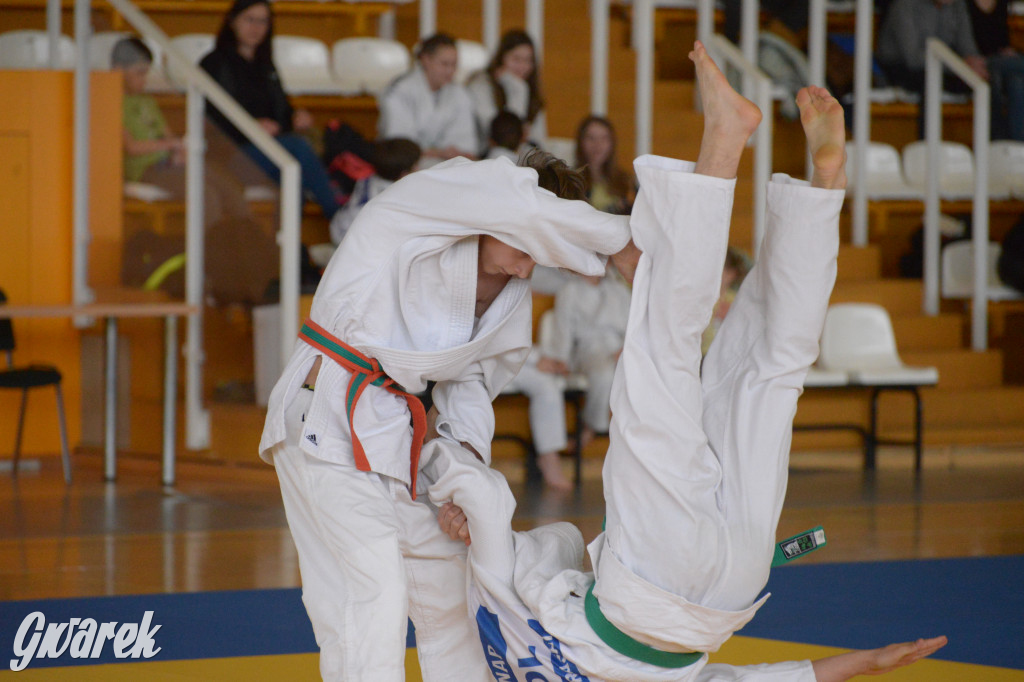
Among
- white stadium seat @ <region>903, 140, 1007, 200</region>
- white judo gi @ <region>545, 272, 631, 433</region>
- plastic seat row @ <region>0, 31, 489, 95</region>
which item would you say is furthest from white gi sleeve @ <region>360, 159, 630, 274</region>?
white stadium seat @ <region>903, 140, 1007, 200</region>

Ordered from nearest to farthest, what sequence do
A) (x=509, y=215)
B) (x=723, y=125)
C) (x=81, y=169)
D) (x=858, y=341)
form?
(x=723, y=125) < (x=509, y=215) < (x=81, y=169) < (x=858, y=341)

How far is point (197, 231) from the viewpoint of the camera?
4965mm

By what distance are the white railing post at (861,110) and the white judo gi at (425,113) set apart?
2.27 m

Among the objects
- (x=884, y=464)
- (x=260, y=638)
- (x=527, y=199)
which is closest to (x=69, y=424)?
(x=260, y=638)

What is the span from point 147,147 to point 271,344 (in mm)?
989

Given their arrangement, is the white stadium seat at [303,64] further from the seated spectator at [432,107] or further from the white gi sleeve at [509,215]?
the white gi sleeve at [509,215]

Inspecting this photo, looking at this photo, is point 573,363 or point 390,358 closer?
point 390,358

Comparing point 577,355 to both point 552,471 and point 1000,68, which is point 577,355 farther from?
point 1000,68

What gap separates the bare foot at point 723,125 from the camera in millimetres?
1845

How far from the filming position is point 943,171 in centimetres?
695

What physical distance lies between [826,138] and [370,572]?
1.03m

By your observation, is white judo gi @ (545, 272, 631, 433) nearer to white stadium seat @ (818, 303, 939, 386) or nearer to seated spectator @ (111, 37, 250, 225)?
white stadium seat @ (818, 303, 939, 386)

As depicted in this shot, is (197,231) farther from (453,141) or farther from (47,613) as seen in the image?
(47,613)

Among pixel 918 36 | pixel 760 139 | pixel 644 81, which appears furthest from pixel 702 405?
pixel 918 36
